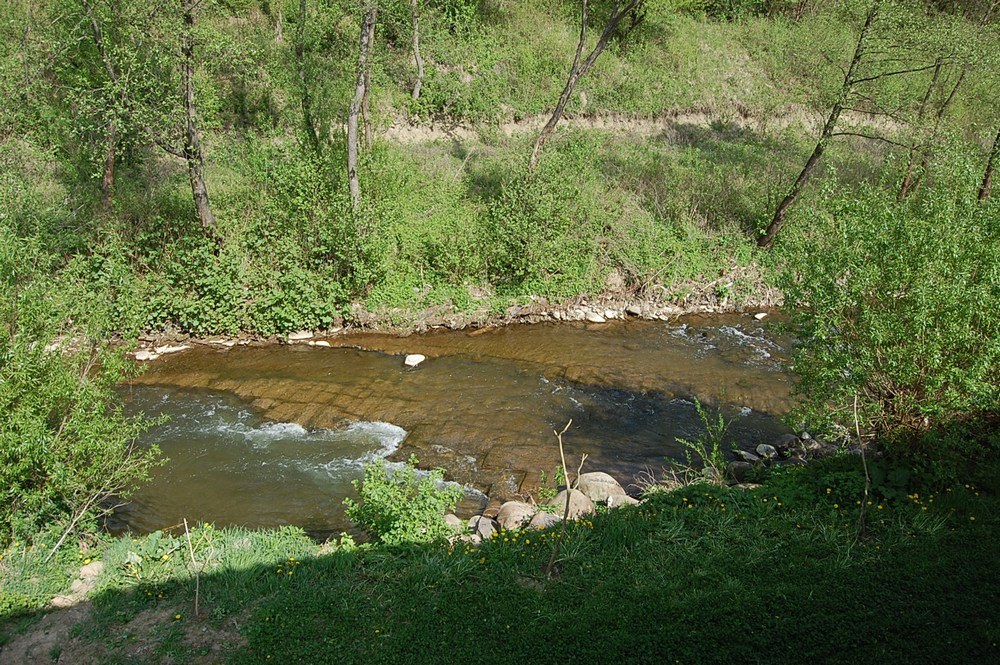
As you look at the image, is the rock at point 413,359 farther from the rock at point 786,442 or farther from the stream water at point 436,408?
the rock at point 786,442

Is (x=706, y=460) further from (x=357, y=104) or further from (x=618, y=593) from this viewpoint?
(x=357, y=104)

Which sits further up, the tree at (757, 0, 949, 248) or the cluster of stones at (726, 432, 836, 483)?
the tree at (757, 0, 949, 248)

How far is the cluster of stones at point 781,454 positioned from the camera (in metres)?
9.46

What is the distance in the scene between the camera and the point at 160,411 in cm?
1108

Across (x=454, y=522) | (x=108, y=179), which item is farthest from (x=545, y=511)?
(x=108, y=179)

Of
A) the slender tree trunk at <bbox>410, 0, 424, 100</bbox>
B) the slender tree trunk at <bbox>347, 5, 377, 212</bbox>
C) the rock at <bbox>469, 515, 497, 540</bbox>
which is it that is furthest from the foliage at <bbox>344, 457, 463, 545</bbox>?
the slender tree trunk at <bbox>410, 0, 424, 100</bbox>

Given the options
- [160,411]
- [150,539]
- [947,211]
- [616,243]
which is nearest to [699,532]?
[947,211]

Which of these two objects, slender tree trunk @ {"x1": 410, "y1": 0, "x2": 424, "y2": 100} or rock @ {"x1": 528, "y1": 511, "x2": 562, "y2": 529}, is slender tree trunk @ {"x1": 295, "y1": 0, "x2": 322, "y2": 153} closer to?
slender tree trunk @ {"x1": 410, "y1": 0, "x2": 424, "y2": 100}

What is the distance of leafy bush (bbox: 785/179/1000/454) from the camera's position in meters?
7.34

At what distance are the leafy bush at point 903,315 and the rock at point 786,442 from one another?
1.68m

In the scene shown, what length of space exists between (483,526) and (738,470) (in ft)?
13.3

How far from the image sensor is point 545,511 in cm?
821

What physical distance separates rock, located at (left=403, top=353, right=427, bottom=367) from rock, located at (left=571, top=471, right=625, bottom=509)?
203 inches

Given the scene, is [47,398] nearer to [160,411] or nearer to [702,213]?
[160,411]
